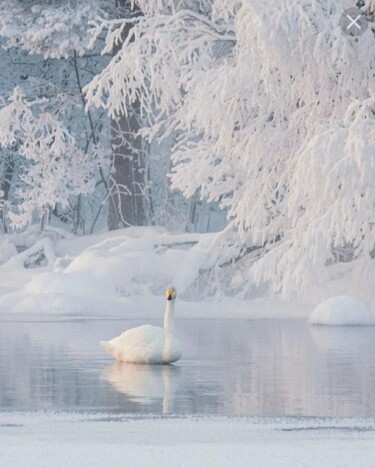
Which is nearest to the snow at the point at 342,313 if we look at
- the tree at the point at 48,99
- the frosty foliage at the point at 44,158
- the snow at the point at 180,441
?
the tree at the point at 48,99

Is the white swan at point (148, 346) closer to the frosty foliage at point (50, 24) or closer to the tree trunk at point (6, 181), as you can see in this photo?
the frosty foliage at point (50, 24)

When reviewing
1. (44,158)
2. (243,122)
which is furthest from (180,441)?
(44,158)

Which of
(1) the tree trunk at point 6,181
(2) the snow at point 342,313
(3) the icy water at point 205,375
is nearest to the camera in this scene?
(3) the icy water at point 205,375

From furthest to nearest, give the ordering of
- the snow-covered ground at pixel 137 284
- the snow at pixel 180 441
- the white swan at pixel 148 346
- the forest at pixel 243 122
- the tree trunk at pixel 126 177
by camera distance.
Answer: the tree trunk at pixel 126 177 < the snow-covered ground at pixel 137 284 < the forest at pixel 243 122 < the white swan at pixel 148 346 < the snow at pixel 180 441

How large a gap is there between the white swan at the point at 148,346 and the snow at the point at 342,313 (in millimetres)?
8203

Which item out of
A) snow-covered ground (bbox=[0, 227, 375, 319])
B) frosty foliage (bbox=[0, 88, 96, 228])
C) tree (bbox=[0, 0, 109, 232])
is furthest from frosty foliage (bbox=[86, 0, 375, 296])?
frosty foliage (bbox=[0, 88, 96, 228])

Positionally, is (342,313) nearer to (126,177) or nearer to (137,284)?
(137,284)

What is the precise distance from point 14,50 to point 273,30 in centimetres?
1511

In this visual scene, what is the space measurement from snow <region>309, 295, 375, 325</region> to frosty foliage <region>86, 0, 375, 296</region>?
103cm

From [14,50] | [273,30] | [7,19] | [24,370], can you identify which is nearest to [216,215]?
[14,50]

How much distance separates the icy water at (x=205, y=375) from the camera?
11828 mm

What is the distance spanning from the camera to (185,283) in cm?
2845

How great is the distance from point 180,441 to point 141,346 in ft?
20.7

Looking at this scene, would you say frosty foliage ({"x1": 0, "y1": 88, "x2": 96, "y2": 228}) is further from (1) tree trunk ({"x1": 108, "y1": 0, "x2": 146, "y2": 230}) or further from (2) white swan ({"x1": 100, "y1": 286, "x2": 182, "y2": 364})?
(2) white swan ({"x1": 100, "y1": 286, "x2": 182, "y2": 364})
